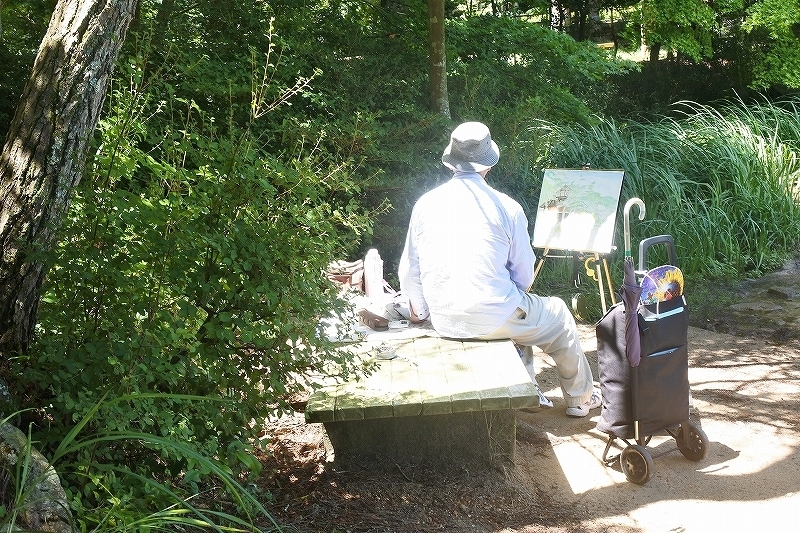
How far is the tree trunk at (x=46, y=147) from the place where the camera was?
328 cm

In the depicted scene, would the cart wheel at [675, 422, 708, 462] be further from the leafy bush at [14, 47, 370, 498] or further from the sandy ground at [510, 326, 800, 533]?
the leafy bush at [14, 47, 370, 498]

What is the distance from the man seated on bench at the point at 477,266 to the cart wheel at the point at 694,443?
2.44ft

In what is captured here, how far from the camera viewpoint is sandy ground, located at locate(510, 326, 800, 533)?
4.11 meters

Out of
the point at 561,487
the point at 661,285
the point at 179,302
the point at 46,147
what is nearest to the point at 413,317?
the point at 561,487

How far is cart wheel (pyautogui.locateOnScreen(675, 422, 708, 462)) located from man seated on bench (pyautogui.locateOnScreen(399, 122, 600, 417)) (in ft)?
2.44

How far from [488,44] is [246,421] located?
6.81 metres

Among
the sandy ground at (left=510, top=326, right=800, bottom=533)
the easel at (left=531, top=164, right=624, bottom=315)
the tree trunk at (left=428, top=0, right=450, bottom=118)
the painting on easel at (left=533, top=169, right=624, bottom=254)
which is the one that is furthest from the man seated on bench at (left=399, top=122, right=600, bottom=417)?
the tree trunk at (left=428, top=0, right=450, bottom=118)

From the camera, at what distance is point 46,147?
3.30 meters

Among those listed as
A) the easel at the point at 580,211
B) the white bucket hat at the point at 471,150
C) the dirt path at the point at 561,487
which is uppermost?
the white bucket hat at the point at 471,150

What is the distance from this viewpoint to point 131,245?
332cm

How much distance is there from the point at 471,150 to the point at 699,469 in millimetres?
2133

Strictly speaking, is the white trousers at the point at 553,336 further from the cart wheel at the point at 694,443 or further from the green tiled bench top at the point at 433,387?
the cart wheel at the point at 694,443

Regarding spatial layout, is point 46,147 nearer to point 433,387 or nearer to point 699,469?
point 433,387

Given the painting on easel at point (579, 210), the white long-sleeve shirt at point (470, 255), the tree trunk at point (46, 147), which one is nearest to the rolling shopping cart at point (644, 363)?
the white long-sleeve shirt at point (470, 255)
